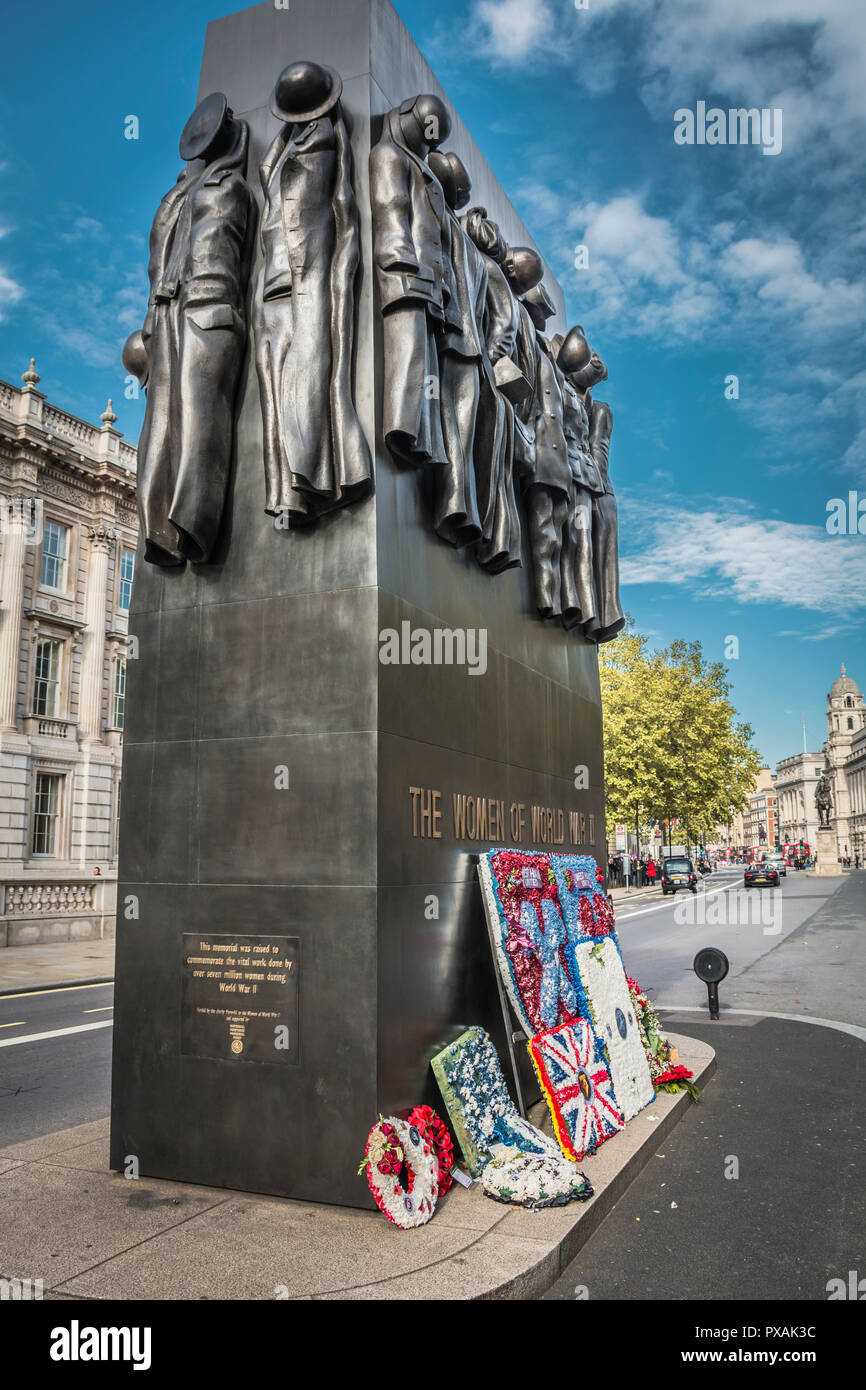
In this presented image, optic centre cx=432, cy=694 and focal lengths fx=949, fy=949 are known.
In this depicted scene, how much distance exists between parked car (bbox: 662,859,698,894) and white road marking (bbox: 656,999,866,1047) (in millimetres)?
41476

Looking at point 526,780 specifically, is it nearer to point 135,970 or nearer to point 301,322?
point 135,970

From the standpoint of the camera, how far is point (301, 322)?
5.85 m

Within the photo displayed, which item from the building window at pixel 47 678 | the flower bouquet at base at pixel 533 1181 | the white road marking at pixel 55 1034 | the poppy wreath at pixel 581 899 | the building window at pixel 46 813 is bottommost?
the white road marking at pixel 55 1034

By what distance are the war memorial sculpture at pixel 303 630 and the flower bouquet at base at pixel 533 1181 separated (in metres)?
0.65

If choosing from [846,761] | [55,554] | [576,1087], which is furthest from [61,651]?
[846,761]

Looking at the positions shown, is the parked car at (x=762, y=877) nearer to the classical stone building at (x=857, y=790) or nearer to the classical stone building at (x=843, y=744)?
the classical stone building at (x=857, y=790)

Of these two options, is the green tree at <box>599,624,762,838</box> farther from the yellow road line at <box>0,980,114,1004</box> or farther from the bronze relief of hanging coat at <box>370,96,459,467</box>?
the bronze relief of hanging coat at <box>370,96,459,467</box>

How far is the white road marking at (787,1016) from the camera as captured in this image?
11711 millimetres

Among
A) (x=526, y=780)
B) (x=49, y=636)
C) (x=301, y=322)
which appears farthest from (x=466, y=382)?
(x=49, y=636)

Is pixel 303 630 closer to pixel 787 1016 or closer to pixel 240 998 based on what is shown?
pixel 240 998

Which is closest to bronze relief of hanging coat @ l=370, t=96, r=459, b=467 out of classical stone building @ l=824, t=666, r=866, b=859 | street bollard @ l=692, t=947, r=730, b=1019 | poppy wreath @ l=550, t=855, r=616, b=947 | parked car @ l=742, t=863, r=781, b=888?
poppy wreath @ l=550, t=855, r=616, b=947

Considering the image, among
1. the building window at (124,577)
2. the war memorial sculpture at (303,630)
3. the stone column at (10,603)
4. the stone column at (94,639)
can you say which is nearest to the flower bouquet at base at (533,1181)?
the war memorial sculpture at (303,630)

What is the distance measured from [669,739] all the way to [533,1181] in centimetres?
5246
